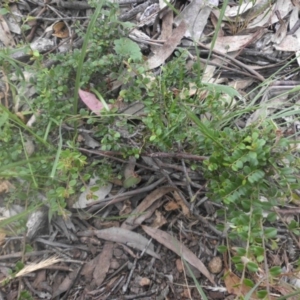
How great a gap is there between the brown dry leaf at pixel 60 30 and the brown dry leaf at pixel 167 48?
36 centimetres

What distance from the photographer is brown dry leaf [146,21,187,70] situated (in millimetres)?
1633

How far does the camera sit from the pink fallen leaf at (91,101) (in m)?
1.52

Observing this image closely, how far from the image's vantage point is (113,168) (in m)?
1.52

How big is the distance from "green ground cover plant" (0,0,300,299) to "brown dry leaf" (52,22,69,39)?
14 cm

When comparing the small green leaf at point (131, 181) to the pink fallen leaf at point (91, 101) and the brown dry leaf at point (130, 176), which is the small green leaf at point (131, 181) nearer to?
the brown dry leaf at point (130, 176)

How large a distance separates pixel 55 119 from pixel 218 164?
0.56 m

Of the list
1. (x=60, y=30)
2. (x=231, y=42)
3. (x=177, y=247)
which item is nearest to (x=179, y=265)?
(x=177, y=247)

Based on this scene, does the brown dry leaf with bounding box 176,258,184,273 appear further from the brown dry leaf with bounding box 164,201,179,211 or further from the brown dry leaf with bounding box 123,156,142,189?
the brown dry leaf with bounding box 123,156,142,189

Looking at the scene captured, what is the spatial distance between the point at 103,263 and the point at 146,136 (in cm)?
46

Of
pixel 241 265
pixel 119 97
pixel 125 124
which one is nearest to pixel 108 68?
pixel 119 97

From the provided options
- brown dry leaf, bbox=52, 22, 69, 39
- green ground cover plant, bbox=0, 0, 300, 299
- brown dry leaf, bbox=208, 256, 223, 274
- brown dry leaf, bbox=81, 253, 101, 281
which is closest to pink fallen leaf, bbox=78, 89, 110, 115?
green ground cover plant, bbox=0, 0, 300, 299

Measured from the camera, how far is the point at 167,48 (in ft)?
5.39

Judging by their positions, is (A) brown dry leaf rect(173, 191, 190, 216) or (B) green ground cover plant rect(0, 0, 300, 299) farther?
(A) brown dry leaf rect(173, 191, 190, 216)

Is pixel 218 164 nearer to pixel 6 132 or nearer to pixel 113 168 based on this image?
pixel 113 168
